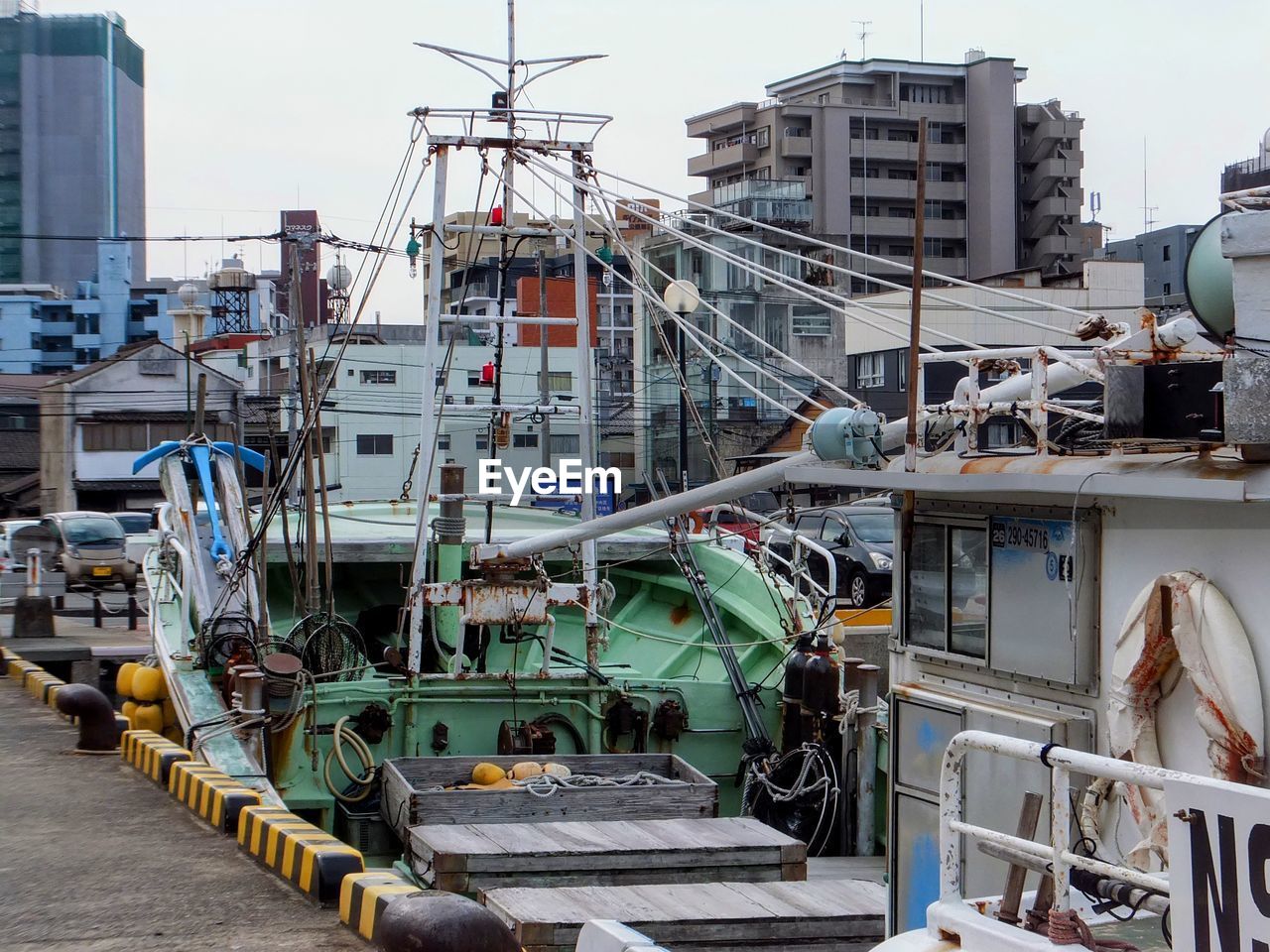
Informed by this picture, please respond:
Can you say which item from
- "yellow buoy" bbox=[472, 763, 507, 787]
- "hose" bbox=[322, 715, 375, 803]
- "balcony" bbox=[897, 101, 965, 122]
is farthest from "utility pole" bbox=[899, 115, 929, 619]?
"balcony" bbox=[897, 101, 965, 122]

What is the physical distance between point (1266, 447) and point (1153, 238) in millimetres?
50889

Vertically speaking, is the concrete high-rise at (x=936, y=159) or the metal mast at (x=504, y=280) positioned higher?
the concrete high-rise at (x=936, y=159)

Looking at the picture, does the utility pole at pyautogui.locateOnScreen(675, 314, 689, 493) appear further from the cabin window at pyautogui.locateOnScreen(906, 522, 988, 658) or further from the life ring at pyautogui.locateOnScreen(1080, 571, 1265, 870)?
the life ring at pyautogui.locateOnScreen(1080, 571, 1265, 870)

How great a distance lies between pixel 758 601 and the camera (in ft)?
52.1

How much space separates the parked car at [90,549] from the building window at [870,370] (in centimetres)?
2246

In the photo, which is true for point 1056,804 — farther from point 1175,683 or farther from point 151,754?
point 151,754

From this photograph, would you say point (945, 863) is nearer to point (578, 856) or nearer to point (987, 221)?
point (578, 856)

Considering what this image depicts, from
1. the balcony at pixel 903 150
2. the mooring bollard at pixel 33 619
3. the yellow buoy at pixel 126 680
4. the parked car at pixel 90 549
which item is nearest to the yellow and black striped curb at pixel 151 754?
the yellow buoy at pixel 126 680

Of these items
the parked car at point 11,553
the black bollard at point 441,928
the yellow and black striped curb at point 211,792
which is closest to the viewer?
the black bollard at point 441,928

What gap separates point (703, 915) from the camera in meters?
8.48

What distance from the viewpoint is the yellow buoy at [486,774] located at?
11977 millimetres

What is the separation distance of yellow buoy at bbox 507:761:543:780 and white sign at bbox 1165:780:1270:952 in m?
8.11

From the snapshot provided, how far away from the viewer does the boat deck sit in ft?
25.4

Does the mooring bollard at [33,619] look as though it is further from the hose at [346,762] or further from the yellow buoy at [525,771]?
the yellow buoy at [525,771]
